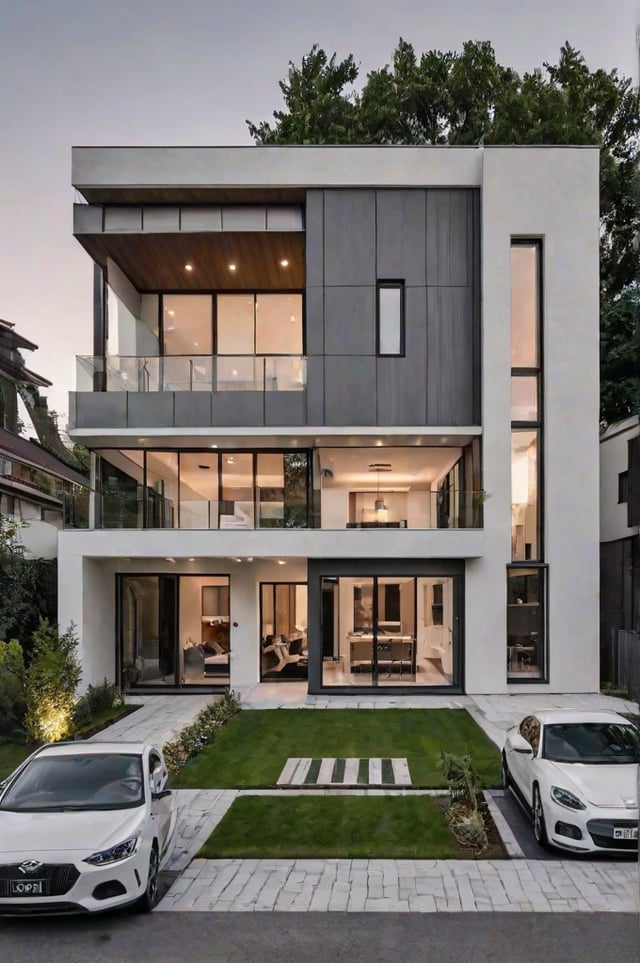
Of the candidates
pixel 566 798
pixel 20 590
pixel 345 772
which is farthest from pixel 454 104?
pixel 566 798

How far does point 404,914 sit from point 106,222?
1596cm

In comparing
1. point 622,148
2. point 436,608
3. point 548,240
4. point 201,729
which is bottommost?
point 201,729

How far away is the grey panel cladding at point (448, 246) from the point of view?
16547 mm

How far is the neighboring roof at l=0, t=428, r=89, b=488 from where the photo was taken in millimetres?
22609

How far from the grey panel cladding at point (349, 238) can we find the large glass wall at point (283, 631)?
26.4 feet

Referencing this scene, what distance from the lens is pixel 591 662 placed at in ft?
51.4

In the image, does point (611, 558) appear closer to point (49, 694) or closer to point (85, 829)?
point (49, 694)

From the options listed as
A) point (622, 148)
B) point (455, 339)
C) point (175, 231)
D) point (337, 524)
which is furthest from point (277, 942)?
point (622, 148)

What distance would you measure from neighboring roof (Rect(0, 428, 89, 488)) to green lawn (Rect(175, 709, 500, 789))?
11.3 m

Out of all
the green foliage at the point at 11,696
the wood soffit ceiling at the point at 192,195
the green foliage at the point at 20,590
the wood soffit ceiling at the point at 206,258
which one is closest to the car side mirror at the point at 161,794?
the green foliage at the point at 11,696

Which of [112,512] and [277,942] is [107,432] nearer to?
[112,512]

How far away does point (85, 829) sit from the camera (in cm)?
588

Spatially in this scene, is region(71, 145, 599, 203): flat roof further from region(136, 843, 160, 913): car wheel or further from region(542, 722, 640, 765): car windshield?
region(136, 843, 160, 913): car wheel

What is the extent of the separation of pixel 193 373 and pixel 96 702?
26.3ft
